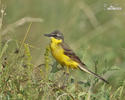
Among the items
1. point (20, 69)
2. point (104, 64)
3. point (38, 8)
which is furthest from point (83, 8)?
point (20, 69)

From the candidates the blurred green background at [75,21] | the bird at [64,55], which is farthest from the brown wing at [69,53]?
the blurred green background at [75,21]

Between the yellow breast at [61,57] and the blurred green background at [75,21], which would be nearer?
the yellow breast at [61,57]

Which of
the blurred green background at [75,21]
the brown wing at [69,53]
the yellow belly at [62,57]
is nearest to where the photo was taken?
the brown wing at [69,53]

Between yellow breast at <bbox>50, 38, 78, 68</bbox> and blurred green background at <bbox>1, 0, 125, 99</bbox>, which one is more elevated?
blurred green background at <bbox>1, 0, 125, 99</bbox>

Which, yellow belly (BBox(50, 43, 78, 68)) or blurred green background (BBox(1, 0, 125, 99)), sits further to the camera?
blurred green background (BBox(1, 0, 125, 99))

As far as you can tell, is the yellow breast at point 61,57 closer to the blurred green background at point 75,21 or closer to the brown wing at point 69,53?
the brown wing at point 69,53

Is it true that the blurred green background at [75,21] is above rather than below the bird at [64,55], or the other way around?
above

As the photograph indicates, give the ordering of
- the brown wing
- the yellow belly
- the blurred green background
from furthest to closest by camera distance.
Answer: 1. the blurred green background
2. the yellow belly
3. the brown wing

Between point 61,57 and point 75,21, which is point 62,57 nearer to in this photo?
point 61,57

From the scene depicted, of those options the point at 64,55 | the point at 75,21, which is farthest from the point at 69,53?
the point at 75,21

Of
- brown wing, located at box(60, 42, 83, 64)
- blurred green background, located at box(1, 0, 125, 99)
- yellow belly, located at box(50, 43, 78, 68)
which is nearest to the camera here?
brown wing, located at box(60, 42, 83, 64)

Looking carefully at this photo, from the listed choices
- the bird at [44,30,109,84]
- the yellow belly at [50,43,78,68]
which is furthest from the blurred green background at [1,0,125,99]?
the yellow belly at [50,43,78,68]

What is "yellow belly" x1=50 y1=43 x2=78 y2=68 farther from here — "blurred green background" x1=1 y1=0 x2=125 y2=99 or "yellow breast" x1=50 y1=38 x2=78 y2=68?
"blurred green background" x1=1 y1=0 x2=125 y2=99

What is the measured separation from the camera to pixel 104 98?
5.10 metres
